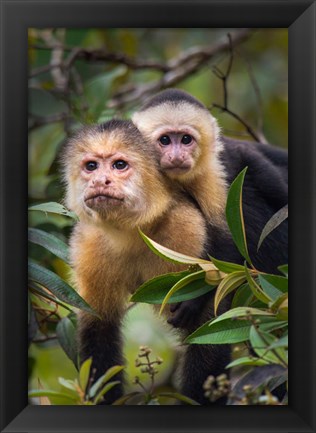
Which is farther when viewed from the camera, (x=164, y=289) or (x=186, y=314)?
(x=186, y=314)

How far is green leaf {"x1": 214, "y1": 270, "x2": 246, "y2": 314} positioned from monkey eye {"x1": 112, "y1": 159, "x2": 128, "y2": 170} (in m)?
0.42

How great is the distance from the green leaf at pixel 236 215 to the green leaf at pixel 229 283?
0.06 meters

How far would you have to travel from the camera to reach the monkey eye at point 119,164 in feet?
7.35

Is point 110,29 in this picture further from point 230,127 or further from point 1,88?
point 230,127

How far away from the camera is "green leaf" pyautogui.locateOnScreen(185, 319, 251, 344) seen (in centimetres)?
204

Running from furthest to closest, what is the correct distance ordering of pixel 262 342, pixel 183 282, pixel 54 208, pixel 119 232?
1. pixel 119 232
2. pixel 54 208
3. pixel 183 282
4. pixel 262 342

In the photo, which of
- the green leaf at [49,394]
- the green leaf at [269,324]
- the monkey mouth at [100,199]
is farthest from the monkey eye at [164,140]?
the green leaf at [49,394]

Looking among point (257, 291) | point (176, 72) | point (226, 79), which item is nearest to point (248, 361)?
point (257, 291)

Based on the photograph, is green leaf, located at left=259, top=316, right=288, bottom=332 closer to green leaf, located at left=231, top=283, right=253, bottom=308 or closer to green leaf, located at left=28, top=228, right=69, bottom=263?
green leaf, located at left=231, top=283, right=253, bottom=308

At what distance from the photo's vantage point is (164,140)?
2.40m

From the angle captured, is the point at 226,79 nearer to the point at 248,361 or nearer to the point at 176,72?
the point at 176,72

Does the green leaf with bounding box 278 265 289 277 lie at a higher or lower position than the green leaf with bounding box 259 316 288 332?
higher

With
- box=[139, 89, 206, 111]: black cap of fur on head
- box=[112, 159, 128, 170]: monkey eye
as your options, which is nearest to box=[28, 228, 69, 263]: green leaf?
box=[112, 159, 128, 170]: monkey eye

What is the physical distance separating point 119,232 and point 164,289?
0.26 metres
